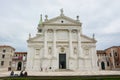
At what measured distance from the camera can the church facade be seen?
127 feet

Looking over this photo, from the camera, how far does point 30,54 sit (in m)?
39.5

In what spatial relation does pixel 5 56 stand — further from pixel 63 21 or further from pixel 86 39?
pixel 86 39

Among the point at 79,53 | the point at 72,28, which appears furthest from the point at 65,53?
the point at 72,28

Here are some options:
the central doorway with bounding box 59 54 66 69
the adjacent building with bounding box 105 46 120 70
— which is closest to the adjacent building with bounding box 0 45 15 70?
the central doorway with bounding box 59 54 66 69

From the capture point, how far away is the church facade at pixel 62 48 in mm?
38812

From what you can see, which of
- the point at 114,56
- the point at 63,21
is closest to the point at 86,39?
the point at 63,21

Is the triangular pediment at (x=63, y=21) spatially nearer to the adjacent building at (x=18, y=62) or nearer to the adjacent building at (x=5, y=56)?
the adjacent building at (x=18, y=62)

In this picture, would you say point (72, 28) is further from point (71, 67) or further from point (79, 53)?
point (71, 67)

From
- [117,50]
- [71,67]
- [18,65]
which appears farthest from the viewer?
[18,65]

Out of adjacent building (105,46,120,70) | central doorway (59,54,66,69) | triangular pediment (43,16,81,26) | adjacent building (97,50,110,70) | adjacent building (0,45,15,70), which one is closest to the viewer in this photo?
central doorway (59,54,66,69)

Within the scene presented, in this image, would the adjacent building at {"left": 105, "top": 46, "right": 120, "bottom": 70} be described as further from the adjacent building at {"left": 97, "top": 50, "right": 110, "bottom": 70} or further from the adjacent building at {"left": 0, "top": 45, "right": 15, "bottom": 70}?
the adjacent building at {"left": 0, "top": 45, "right": 15, "bottom": 70}

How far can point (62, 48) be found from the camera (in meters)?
40.4

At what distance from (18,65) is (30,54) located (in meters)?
19.8

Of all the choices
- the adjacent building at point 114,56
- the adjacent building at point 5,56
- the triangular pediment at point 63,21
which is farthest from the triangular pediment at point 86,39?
the adjacent building at point 5,56
